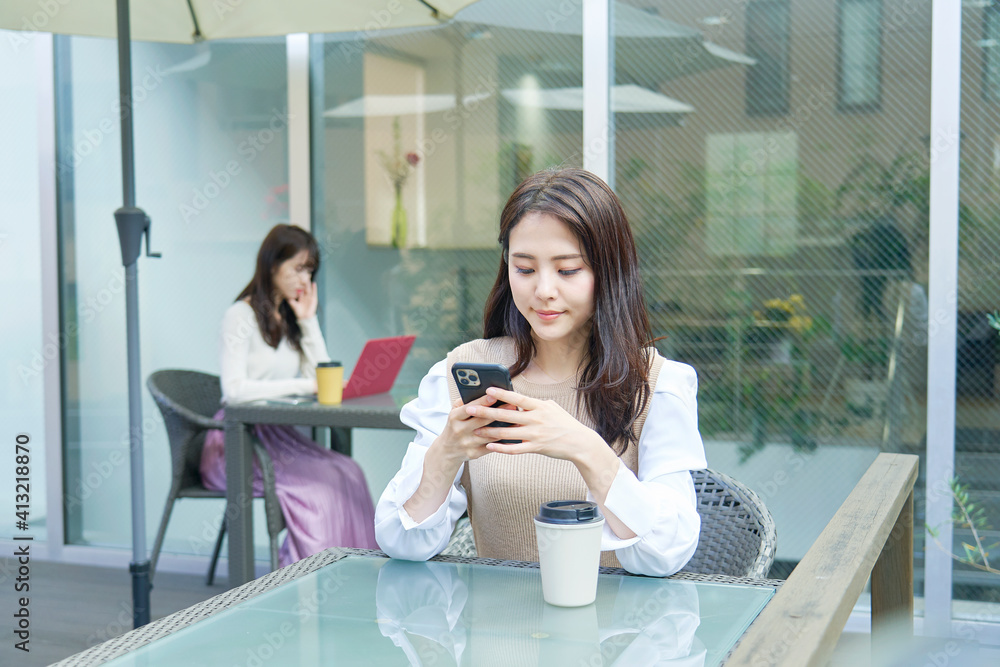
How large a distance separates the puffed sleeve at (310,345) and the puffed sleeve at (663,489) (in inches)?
86.5

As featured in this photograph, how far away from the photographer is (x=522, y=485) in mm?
1542

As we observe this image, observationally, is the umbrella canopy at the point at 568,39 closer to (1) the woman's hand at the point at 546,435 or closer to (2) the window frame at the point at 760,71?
(2) the window frame at the point at 760,71

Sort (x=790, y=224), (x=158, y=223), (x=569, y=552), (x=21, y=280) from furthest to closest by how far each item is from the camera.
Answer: (x=21, y=280) < (x=158, y=223) < (x=790, y=224) < (x=569, y=552)

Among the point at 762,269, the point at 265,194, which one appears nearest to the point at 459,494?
the point at 762,269

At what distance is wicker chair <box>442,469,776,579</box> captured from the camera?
63.2 inches

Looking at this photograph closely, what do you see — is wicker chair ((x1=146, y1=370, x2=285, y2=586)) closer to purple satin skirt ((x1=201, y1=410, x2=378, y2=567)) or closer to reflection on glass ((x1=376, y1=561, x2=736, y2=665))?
purple satin skirt ((x1=201, y1=410, x2=378, y2=567))

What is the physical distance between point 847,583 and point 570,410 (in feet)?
2.07

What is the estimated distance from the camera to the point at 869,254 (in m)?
3.22

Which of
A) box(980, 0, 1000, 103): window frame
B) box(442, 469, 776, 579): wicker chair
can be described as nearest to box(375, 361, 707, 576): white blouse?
box(442, 469, 776, 579): wicker chair

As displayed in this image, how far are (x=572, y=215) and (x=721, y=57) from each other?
2.16 meters

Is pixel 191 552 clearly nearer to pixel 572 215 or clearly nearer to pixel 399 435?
pixel 399 435

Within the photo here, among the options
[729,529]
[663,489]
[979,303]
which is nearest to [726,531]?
[729,529]

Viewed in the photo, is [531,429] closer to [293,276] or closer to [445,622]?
[445,622]

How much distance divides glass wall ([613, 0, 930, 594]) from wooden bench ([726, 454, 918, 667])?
4.96 ft
